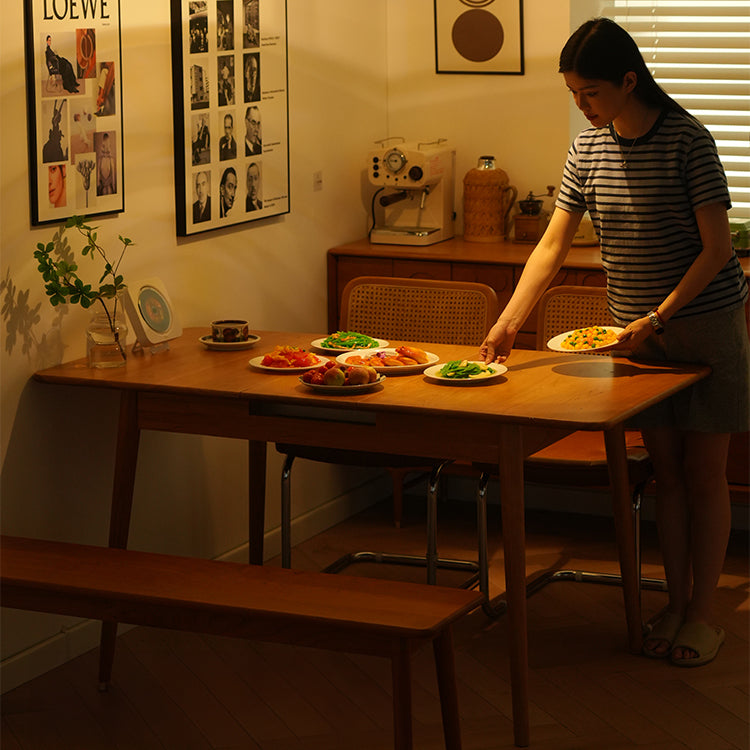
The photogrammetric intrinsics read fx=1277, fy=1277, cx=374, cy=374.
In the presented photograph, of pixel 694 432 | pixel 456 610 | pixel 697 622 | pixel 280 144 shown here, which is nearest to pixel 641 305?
pixel 694 432

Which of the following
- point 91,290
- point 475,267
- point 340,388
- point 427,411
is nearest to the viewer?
point 427,411

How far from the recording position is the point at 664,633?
3.40 metres

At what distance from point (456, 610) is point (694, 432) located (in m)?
1.06

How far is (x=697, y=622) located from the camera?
3379mm

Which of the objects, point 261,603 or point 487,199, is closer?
point 261,603

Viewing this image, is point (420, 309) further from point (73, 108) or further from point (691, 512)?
point (73, 108)

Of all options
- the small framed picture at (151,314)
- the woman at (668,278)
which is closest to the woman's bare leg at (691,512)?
the woman at (668,278)

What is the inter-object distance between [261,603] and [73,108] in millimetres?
1406

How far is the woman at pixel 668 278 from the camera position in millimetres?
2979

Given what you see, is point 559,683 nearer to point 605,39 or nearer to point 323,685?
point 323,685

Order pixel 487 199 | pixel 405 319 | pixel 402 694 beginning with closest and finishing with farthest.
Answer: pixel 402 694, pixel 405 319, pixel 487 199

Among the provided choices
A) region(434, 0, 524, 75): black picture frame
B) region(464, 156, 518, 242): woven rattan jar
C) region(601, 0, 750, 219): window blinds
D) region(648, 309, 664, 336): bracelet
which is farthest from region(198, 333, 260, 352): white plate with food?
region(601, 0, 750, 219): window blinds

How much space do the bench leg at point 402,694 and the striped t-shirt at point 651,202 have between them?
1.20m

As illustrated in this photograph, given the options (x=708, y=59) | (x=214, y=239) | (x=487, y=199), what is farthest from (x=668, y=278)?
(x=708, y=59)
